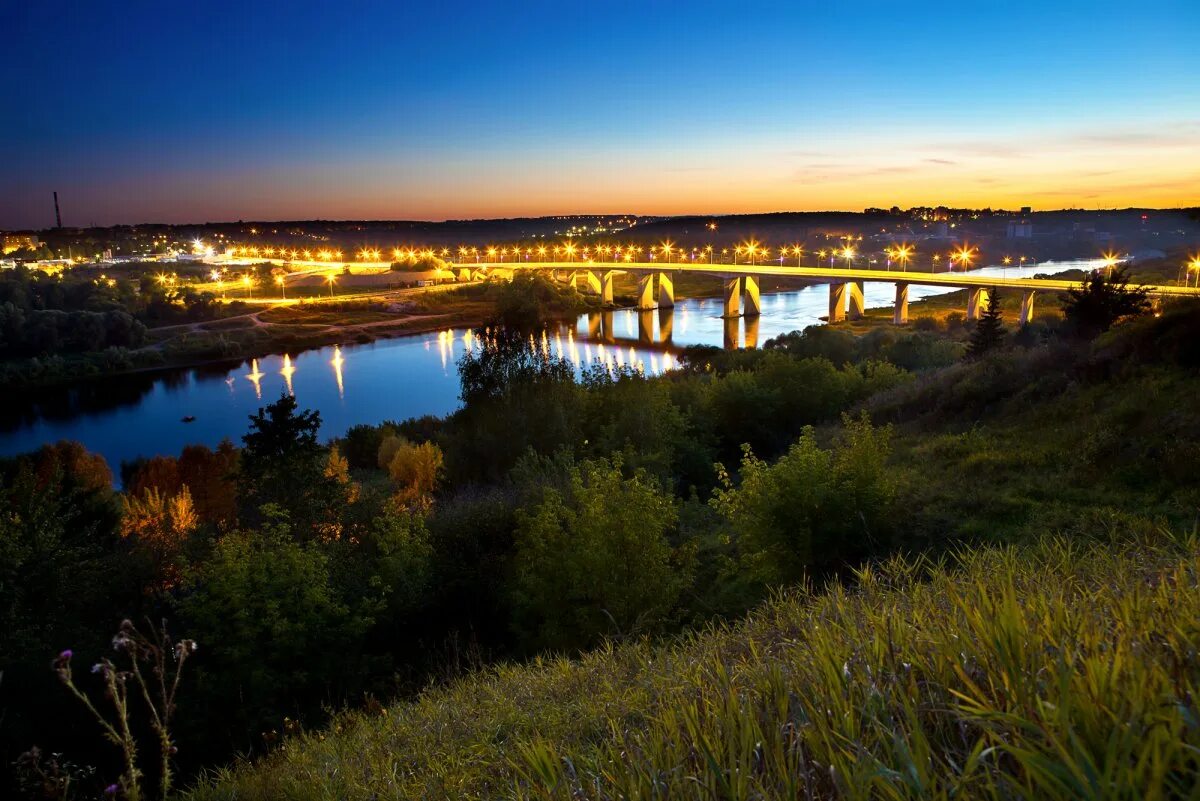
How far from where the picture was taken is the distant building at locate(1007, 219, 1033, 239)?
12575 centimetres

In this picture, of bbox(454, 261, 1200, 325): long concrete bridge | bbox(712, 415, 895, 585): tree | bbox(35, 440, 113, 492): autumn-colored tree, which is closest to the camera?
bbox(712, 415, 895, 585): tree

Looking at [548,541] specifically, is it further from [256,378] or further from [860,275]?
[860,275]

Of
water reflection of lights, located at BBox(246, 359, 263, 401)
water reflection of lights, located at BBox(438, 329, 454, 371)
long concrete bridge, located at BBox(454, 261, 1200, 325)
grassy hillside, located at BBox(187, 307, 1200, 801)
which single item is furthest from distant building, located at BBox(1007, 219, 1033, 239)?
grassy hillside, located at BBox(187, 307, 1200, 801)

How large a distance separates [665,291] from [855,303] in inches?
1110

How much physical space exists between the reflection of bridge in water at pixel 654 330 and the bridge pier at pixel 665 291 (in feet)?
9.40

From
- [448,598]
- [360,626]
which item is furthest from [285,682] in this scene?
[448,598]

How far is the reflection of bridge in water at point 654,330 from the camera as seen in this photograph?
233 feet

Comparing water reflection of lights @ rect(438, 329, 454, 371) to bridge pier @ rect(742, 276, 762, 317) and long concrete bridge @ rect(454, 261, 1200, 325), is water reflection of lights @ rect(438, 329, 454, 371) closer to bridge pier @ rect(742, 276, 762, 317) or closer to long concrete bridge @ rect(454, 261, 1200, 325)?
long concrete bridge @ rect(454, 261, 1200, 325)

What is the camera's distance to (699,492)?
75.4ft

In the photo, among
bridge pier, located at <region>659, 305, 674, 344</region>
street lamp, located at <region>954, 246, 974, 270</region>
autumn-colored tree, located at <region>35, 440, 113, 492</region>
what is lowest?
autumn-colored tree, located at <region>35, 440, 113, 492</region>

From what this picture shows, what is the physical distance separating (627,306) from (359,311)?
3364 centimetres

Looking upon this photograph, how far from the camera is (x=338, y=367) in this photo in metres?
68.6

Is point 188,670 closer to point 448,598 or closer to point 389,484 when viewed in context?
point 448,598

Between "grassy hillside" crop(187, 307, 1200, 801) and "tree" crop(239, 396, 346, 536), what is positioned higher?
"grassy hillside" crop(187, 307, 1200, 801)
